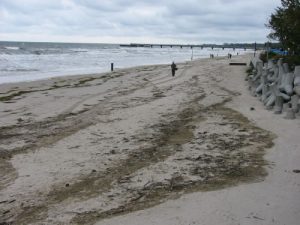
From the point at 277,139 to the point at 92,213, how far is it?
510 centimetres

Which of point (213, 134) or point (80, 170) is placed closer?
point (80, 170)

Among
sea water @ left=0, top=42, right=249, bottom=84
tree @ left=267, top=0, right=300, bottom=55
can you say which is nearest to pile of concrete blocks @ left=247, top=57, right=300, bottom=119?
tree @ left=267, top=0, right=300, bottom=55

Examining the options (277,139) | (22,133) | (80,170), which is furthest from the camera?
(22,133)

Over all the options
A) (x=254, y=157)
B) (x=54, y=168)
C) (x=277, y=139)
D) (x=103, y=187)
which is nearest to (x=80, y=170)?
(x=54, y=168)

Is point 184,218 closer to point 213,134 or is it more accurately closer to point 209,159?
point 209,159

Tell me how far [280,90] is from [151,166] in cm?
745

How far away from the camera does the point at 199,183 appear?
6.23m

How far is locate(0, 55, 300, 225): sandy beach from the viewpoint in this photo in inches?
205

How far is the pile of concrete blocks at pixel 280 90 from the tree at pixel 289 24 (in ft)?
7.70

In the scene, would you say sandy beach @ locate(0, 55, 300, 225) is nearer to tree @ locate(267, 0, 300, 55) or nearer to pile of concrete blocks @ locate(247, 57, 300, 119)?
pile of concrete blocks @ locate(247, 57, 300, 119)

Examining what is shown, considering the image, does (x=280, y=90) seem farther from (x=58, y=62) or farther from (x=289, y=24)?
(x=58, y=62)

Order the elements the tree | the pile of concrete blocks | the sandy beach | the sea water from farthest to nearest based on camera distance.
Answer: the sea water
the tree
the pile of concrete blocks
the sandy beach

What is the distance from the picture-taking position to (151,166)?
7.09m

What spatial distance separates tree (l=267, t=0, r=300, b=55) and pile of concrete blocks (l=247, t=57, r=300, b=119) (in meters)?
2.35
